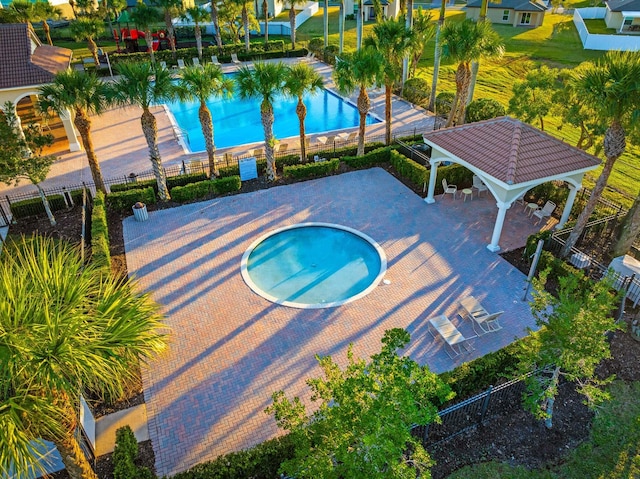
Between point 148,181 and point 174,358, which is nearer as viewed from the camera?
point 174,358

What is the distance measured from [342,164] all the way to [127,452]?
19724 millimetres

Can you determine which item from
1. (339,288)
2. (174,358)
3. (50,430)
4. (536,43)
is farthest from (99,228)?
(536,43)

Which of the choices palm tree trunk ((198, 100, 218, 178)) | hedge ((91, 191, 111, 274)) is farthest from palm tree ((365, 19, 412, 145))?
hedge ((91, 191, 111, 274))

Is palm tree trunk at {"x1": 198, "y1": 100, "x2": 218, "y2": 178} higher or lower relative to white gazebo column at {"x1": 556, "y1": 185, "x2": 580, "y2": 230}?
higher

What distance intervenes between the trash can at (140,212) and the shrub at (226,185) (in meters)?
3.83

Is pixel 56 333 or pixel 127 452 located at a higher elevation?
pixel 56 333

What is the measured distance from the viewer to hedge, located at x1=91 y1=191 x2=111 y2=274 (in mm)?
17953

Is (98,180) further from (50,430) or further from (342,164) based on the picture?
(50,430)

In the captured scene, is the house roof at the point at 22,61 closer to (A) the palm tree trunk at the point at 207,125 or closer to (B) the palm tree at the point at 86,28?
(A) the palm tree trunk at the point at 207,125

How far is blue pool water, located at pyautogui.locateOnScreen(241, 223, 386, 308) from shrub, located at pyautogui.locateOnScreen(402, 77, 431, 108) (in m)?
20.0

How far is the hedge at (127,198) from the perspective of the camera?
74.4 feet

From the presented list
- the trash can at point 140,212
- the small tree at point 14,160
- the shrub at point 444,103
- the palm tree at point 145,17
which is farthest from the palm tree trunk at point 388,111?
the palm tree at point 145,17

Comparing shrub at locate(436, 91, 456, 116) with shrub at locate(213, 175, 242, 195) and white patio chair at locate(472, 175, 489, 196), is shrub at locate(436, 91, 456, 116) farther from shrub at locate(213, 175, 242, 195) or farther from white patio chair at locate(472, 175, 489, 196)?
shrub at locate(213, 175, 242, 195)

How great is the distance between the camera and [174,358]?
1511 centimetres
